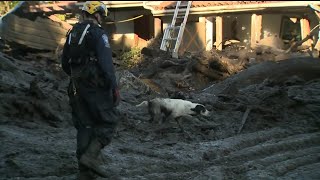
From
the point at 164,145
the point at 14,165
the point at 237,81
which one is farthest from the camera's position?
the point at 237,81

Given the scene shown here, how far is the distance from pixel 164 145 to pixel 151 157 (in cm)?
77

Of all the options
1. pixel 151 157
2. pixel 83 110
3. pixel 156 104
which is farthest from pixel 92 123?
pixel 156 104

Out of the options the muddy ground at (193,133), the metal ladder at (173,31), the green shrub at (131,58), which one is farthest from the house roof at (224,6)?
the muddy ground at (193,133)

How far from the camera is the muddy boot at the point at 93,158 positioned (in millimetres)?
4629

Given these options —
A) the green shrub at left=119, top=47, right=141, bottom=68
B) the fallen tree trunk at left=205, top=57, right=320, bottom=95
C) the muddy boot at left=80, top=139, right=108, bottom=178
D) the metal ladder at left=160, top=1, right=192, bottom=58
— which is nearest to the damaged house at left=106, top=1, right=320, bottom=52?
the metal ladder at left=160, top=1, right=192, bottom=58

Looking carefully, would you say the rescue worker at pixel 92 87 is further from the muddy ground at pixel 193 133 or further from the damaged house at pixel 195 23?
the damaged house at pixel 195 23

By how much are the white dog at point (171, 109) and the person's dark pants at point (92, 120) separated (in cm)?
321

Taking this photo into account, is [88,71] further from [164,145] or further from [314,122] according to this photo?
[314,122]

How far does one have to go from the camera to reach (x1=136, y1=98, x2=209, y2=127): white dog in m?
8.09

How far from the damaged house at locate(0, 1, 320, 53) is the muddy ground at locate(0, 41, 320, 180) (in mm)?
4825

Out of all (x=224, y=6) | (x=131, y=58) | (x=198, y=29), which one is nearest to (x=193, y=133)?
(x=131, y=58)

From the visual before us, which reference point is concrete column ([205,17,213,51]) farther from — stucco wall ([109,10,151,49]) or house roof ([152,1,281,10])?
stucco wall ([109,10,151,49])

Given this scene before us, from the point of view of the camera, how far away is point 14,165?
513 centimetres

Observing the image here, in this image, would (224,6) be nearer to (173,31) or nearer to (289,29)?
(173,31)
